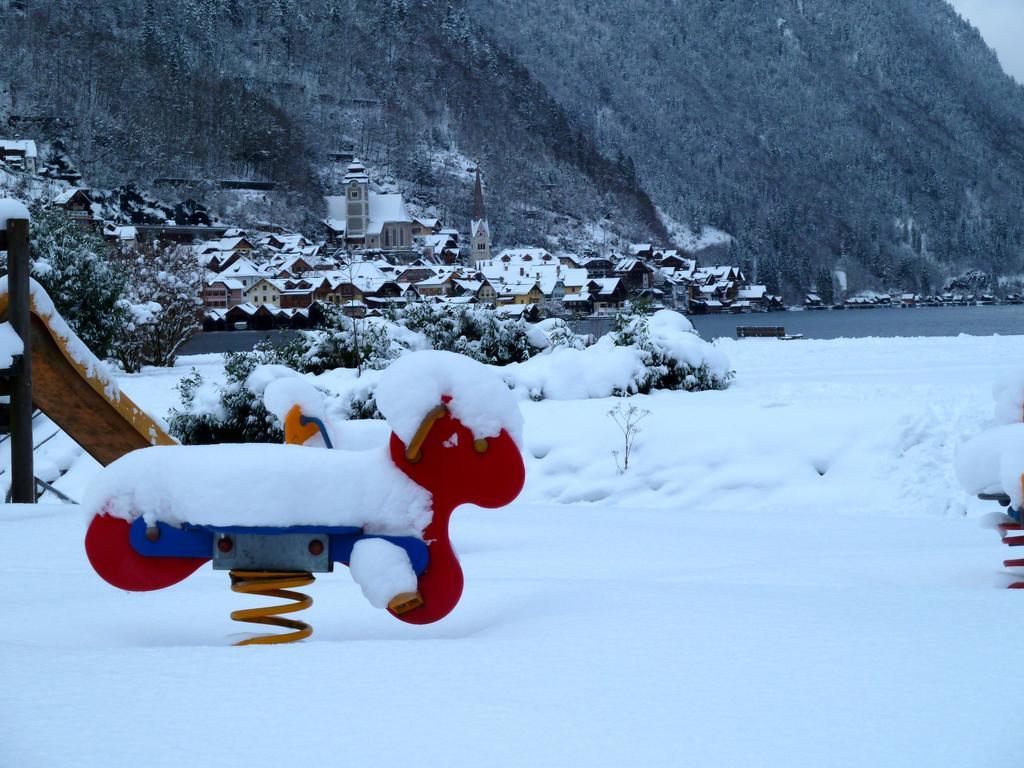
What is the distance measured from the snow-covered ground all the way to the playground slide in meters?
0.64

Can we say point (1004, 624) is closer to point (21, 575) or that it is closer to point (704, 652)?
point (704, 652)

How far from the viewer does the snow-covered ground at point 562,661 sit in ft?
5.07

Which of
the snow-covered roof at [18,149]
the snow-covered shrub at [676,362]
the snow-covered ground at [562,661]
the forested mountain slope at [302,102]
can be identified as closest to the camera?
the snow-covered ground at [562,661]

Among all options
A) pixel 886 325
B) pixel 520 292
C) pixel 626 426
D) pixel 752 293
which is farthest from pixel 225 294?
pixel 752 293

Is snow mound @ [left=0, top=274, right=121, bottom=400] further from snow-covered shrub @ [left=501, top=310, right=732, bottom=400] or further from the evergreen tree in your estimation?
the evergreen tree

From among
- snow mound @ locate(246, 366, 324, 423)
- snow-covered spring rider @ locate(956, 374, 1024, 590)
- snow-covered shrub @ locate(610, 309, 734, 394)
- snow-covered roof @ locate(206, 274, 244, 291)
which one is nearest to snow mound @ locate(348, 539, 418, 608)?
snow mound @ locate(246, 366, 324, 423)

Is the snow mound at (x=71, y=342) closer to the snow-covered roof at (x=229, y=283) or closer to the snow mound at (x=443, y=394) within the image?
the snow mound at (x=443, y=394)

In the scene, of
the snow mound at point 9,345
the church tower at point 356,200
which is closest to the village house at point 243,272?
the snow mound at point 9,345

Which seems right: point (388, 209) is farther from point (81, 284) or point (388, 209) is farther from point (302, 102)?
point (81, 284)

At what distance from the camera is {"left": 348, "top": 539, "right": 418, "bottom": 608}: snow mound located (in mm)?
2182

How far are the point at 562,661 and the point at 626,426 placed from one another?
653 centimetres

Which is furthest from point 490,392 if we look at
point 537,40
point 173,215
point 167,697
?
point 537,40

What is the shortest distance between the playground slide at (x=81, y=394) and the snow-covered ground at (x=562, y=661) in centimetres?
64

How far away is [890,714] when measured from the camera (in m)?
1.67
